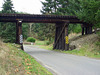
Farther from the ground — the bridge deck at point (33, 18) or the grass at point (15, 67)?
the bridge deck at point (33, 18)

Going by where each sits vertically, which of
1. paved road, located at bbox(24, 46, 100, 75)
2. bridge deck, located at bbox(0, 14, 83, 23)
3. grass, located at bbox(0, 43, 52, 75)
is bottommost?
paved road, located at bbox(24, 46, 100, 75)

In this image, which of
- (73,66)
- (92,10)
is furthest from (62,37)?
(73,66)

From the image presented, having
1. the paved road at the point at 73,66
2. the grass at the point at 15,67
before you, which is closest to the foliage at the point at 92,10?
the paved road at the point at 73,66

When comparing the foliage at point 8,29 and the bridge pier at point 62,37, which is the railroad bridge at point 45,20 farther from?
the foliage at point 8,29

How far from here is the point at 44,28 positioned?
1759 inches

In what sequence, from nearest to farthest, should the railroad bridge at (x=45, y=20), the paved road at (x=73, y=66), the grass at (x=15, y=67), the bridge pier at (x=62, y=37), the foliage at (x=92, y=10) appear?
the grass at (x=15, y=67), the paved road at (x=73, y=66), the foliage at (x=92, y=10), the railroad bridge at (x=45, y=20), the bridge pier at (x=62, y=37)

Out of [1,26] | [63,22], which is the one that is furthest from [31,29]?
[63,22]

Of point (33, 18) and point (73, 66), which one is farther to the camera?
point (33, 18)

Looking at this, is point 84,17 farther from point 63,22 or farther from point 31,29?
point 31,29

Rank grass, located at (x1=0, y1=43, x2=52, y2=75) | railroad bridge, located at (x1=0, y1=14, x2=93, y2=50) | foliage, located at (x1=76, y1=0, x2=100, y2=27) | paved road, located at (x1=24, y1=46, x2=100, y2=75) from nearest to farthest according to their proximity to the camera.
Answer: grass, located at (x1=0, y1=43, x2=52, y2=75)
paved road, located at (x1=24, y1=46, x2=100, y2=75)
foliage, located at (x1=76, y1=0, x2=100, y2=27)
railroad bridge, located at (x1=0, y1=14, x2=93, y2=50)

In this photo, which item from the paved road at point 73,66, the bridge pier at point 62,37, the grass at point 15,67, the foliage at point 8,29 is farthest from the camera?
the foliage at point 8,29

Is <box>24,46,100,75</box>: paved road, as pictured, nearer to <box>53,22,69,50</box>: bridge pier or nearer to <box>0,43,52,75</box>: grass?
<box>0,43,52,75</box>: grass

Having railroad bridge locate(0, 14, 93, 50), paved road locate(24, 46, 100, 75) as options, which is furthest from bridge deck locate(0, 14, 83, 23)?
paved road locate(24, 46, 100, 75)

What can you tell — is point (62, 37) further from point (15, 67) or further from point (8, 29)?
point (8, 29)
